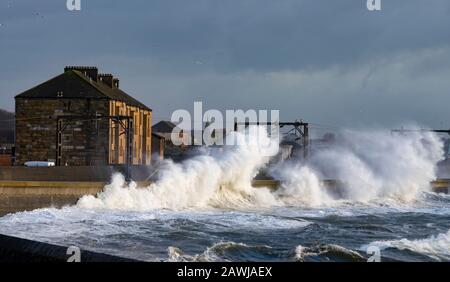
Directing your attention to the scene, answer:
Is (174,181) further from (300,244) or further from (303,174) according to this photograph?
(300,244)

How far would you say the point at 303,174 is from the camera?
34406mm

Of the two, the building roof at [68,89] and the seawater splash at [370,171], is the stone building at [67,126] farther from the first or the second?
the seawater splash at [370,171]

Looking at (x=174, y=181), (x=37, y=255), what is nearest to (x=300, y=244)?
(x=37, y=255)

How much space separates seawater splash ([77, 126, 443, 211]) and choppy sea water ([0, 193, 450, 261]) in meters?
1.99

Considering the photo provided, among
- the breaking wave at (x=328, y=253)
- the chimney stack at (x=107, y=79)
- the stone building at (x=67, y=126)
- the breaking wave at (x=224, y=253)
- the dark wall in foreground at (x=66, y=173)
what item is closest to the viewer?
the breaking wave at (x=224, y=253)

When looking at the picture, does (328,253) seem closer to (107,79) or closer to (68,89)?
(68,89)

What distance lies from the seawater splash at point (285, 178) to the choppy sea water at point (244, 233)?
1.99 m

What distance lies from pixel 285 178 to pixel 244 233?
1582cm

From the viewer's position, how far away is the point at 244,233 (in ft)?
60.0

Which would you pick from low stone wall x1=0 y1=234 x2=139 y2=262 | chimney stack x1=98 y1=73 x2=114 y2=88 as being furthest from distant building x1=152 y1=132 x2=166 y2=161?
low stone wall x1=0 y1=234 x2=139 y2=262

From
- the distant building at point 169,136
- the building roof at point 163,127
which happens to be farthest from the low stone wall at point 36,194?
the building roof at point 163,127

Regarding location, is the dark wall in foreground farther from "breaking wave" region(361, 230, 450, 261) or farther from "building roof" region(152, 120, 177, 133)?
"building roof" region(152, 120, 177, 133)

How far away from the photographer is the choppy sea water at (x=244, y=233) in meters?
14.3

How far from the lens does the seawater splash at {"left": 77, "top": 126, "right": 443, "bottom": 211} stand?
28.0 meters
